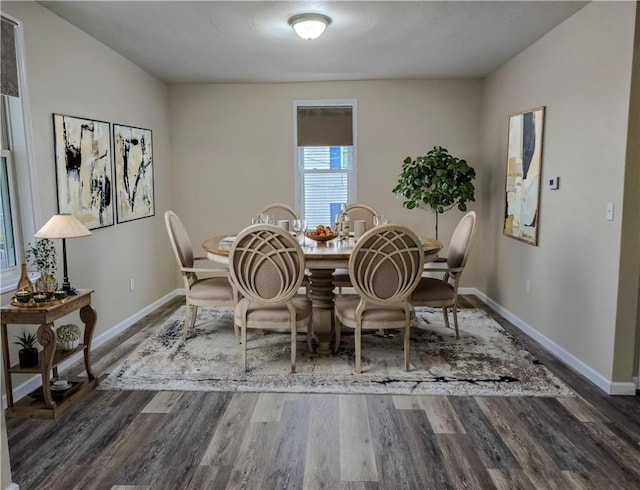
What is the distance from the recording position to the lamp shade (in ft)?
9.12

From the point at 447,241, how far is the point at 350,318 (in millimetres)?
2694

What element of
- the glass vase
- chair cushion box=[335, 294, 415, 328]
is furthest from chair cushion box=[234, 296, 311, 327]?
the glass vase

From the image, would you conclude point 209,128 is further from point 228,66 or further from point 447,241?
point 447,241

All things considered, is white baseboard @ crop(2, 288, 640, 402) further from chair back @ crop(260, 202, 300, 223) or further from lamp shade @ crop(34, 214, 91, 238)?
chair back @ crop(260, 202, 300, 223)

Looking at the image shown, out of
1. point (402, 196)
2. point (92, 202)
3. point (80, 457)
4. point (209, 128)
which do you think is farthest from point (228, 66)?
point (80, 457)

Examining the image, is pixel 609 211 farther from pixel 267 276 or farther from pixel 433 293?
pixel 267 276

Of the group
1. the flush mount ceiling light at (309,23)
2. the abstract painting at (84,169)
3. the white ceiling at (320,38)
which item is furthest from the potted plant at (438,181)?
the abstract painting at (84,169)

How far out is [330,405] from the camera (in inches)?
112

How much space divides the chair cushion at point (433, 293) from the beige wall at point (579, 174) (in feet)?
2.59

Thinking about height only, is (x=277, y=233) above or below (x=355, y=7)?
below

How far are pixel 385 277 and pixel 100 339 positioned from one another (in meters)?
2.44

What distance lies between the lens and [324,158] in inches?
221

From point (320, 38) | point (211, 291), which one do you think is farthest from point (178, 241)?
point (320, 38)

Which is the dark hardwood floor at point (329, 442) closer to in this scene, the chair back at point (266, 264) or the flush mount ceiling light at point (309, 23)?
the chair back at point (266, 264)
